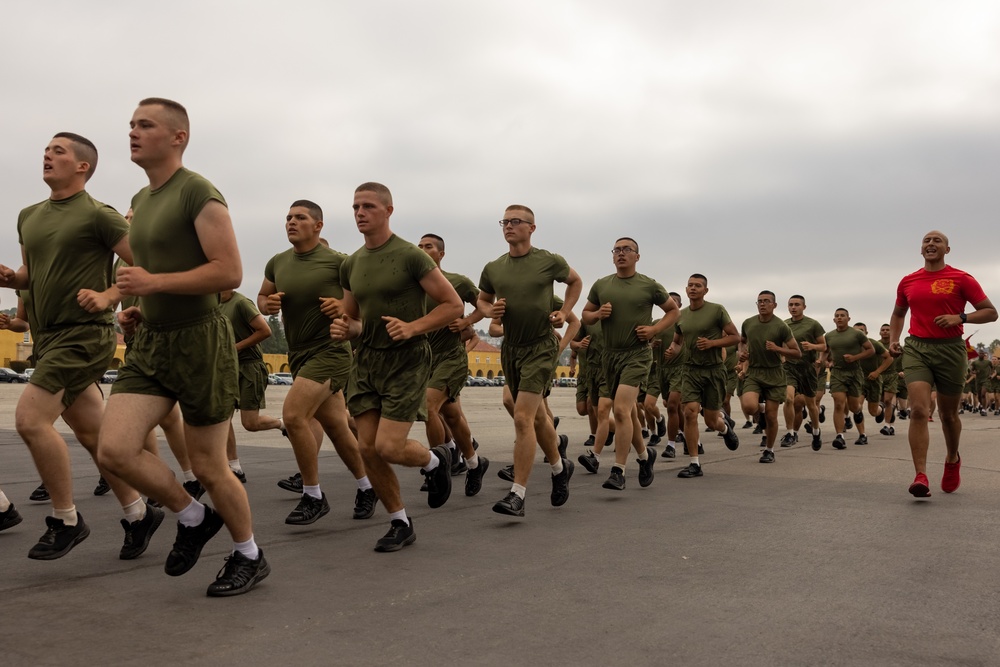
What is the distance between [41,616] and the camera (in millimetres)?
3635

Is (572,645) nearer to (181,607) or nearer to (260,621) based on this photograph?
(260,621)

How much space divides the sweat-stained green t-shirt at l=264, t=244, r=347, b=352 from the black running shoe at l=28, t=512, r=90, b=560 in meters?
2.13

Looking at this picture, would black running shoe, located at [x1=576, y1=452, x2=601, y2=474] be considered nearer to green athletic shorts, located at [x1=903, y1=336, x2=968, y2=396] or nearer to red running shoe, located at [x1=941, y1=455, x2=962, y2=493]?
green athletic shorts, located at [x1=903, y1=336, x2=968, y2=396]

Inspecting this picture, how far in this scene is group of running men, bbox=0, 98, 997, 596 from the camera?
4125 mm

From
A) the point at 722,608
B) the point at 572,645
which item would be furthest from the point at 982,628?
the point at 572,645

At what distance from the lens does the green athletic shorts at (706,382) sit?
415 inches

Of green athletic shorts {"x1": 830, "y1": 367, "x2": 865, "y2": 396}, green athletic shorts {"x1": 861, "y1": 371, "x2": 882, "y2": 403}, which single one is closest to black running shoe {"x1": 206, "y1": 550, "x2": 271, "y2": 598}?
green athletic shorts {"x1": 830, "y1": 367, "x2": 865, "y2": 396}

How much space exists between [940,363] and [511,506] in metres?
3.85

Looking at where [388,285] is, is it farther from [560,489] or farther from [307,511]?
[560,489]

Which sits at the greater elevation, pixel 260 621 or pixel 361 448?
pixel 361 448

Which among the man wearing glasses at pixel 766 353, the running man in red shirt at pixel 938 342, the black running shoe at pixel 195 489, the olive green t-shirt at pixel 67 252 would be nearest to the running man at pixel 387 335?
the olive green t-shirt at pixel 67 252

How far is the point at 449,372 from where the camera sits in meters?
8.65

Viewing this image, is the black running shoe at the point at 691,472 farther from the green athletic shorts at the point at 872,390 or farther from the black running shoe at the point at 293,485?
the green athletic shorts at the point at 872,390

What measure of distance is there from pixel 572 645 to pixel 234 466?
5.76m
